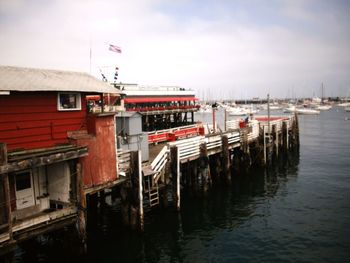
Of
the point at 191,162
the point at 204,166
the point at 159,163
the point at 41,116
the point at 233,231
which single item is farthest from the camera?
the point at 191,162

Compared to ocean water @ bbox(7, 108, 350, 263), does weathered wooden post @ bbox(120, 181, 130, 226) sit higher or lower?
higher

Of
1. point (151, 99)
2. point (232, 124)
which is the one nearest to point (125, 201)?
point (232, 124)

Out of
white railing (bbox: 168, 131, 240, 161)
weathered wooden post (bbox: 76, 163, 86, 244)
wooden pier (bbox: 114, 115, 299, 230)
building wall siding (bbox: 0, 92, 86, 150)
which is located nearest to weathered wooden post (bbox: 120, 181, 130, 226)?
wooden pier (bbox: 114, 115, 299, 230)

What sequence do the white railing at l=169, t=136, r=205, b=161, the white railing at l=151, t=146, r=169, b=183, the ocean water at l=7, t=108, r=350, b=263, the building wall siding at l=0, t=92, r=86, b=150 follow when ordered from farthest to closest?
the white railing at l=169, t=136, r=205, b=161
the white railing at l=151, t=146, r=169, b=183
the ocean water at l=7, t=108, r=350, b=263
the building wall siding at l=0, t=92, r=86, b=150

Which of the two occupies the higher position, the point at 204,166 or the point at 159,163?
the point at 159,163

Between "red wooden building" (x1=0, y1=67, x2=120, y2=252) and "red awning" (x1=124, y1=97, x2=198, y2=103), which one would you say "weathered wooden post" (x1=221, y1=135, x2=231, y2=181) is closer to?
"red wooden building" (x1=0, y1=67, x2=120, y2=252)

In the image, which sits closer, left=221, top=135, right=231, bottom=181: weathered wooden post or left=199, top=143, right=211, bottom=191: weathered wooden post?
left=199, top=143, right=211, bottom=191: weathered wooden post

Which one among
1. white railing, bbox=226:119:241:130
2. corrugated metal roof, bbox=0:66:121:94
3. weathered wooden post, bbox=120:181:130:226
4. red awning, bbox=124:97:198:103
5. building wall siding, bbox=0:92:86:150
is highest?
corrugated metal roof, bbox=0:66:121:94

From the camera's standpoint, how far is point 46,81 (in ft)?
48.1

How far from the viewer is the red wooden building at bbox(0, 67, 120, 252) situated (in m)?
12.6

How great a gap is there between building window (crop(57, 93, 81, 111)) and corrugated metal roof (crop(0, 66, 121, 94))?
18.0 inches

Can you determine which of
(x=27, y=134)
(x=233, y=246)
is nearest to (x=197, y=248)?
(x=233, y=246)

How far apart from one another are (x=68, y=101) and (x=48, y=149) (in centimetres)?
274

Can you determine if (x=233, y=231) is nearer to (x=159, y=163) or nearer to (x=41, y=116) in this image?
(x=159, y=163)
